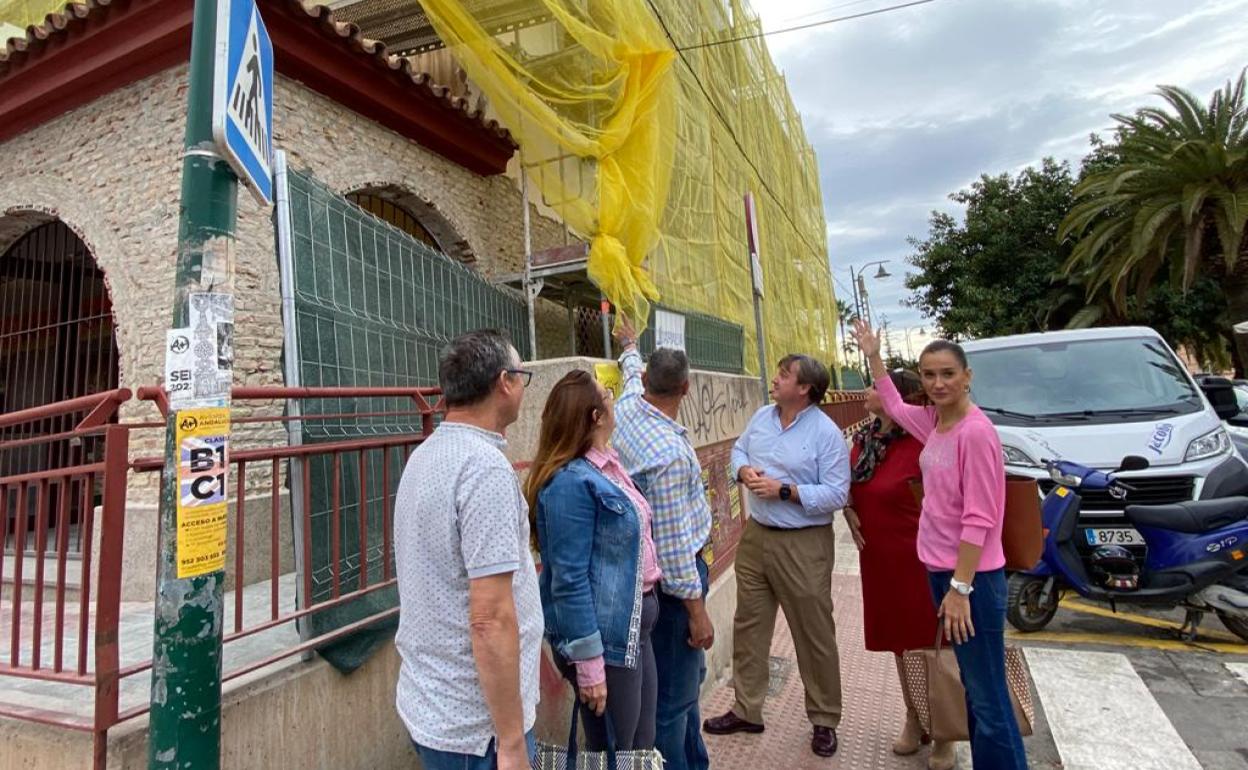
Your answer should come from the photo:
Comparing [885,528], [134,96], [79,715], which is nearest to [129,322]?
[134,96]

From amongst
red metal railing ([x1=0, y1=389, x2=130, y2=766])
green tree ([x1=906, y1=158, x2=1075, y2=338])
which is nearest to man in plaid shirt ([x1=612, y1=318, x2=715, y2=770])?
red metal railing ([x1=0, y1=389, x2=130, y2=766])

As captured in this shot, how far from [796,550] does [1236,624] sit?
11.9 feet

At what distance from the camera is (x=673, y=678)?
2623mm

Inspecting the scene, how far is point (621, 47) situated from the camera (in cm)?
620

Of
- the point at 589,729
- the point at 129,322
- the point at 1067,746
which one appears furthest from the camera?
the point at 129,322

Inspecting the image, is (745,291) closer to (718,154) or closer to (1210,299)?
(718,154)

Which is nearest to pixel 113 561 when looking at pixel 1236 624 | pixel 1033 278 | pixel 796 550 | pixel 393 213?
pixel 796 550

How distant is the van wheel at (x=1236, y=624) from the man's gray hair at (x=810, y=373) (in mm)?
3519

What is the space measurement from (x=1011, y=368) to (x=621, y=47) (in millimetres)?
4824

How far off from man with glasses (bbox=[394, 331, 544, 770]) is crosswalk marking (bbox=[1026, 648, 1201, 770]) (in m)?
3.06

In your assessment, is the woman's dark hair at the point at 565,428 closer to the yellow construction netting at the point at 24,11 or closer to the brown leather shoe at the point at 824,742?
the brown leather shoe at the point at 824,742

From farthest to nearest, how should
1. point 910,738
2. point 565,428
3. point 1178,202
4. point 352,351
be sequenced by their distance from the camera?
point 1178,202
point 910,738
point 352,351
point 565,428

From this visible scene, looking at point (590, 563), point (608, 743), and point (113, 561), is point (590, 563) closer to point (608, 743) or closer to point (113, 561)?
point (608, 743)

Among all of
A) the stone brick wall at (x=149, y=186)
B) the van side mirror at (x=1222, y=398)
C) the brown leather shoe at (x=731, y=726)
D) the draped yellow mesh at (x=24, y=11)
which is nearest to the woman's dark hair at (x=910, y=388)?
the brown leather shoe at (x=731, y=726)
